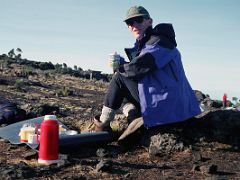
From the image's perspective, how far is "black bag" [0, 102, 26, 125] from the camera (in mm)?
9188

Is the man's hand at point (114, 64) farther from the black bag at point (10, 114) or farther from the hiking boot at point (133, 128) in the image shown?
the black bag at point (10, 114)

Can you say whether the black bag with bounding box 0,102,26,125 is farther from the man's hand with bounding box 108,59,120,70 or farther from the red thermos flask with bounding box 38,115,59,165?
the red thermos flask with bounding box 38,115,59,165

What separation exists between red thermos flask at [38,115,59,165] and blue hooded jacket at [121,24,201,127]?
4.54ft

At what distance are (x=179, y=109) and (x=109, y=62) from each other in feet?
3.95

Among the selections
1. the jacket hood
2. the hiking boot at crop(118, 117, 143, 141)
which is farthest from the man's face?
the hiking boot at crop(118, 117, 143, 141)

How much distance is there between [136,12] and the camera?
647 centimetres

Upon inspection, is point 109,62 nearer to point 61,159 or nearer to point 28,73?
point 61,159

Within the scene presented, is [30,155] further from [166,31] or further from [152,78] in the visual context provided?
[166,31]

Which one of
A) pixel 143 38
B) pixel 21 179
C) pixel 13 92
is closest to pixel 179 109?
pixel 143 38

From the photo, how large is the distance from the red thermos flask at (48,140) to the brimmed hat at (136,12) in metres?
1.88

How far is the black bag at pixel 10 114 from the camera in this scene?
30.1ft

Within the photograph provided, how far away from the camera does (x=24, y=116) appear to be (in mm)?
9812

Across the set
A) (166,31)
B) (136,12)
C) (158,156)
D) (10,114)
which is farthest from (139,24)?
(10,114)

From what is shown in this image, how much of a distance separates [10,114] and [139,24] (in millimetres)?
3947
